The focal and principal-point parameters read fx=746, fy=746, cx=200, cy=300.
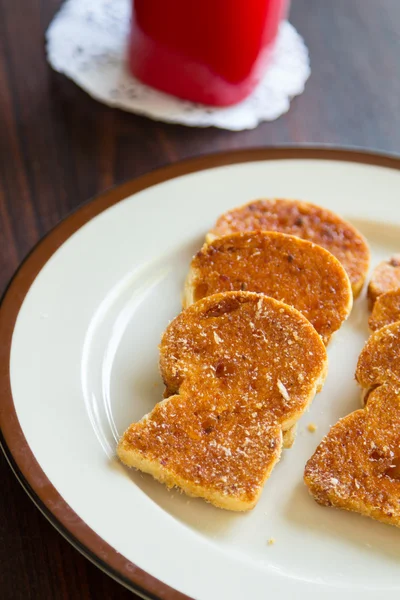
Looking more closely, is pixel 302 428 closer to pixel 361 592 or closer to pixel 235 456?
pixel 235 456

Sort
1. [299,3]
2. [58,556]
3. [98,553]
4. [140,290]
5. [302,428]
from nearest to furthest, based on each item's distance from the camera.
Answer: [98,553] < [58,556] < [302,428] < [140,290] < [299,3]

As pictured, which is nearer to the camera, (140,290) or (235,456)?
(235,456)

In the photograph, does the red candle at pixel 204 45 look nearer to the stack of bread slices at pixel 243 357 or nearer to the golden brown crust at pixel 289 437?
the stack of bread slices at pixel 243 357

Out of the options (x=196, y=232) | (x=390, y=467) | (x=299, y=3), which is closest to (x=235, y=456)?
(x=390, y=467)

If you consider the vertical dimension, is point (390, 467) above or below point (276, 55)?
below

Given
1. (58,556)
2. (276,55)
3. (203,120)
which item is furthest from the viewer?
(276,55)

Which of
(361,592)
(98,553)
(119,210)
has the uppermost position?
(119,210)

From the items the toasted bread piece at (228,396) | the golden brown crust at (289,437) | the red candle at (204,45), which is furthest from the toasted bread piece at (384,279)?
the red candle at (204,45)

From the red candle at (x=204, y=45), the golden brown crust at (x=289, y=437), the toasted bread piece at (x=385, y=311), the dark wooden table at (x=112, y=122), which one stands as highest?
the red candle at (x=204, y=45)
